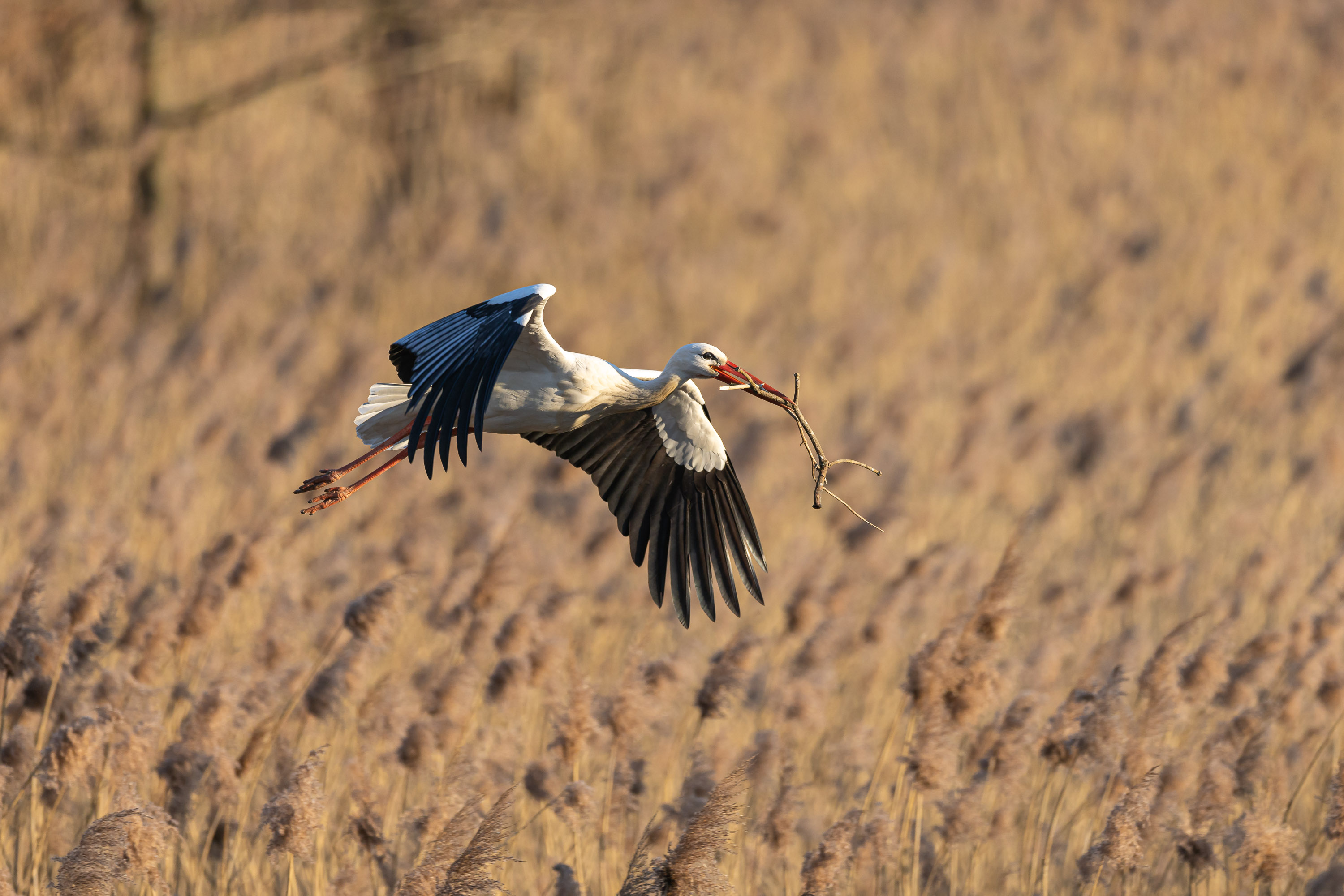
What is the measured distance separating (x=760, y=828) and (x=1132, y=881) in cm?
112

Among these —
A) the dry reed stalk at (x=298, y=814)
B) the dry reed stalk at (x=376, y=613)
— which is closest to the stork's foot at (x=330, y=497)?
the dry reed stalk at (x=376, y=613)

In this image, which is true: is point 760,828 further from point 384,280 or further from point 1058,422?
point 384,280

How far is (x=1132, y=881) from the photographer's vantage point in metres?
4.03

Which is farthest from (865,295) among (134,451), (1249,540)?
(134,451)

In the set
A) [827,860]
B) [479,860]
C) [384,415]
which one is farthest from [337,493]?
[827,860]

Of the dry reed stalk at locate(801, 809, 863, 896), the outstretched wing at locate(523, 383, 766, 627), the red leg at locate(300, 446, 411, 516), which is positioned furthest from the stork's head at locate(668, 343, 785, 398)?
the dry reed stalk at locate(801, 809, 863, 896)

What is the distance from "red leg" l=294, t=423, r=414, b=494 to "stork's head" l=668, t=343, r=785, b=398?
3.15ft

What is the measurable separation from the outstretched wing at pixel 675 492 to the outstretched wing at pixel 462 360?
72 cm

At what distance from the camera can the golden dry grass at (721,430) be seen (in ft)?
12.7

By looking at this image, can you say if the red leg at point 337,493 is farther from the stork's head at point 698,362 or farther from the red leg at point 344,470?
the stork's head at point 698,362

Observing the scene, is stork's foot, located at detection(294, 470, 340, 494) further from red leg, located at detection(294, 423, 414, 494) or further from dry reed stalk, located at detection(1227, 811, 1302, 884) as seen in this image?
dry reed stalk, located at detection(1227, 811, 1302, 884)

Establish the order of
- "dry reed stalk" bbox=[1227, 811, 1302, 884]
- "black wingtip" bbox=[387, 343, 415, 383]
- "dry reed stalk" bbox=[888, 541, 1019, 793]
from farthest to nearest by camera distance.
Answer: "black wingtip" bbox=[387, 343, 415, 383]
"dry reed stalk" bbox=[888, 541, 1019, 793]
"dry reed stalk" bbox=[1227, 811, 1302, 884]

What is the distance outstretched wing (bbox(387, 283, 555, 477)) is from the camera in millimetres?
3701

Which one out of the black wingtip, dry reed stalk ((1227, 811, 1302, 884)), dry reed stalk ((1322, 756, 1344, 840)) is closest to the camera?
dry reed stalk ((1322, 756, 1344, 840))
